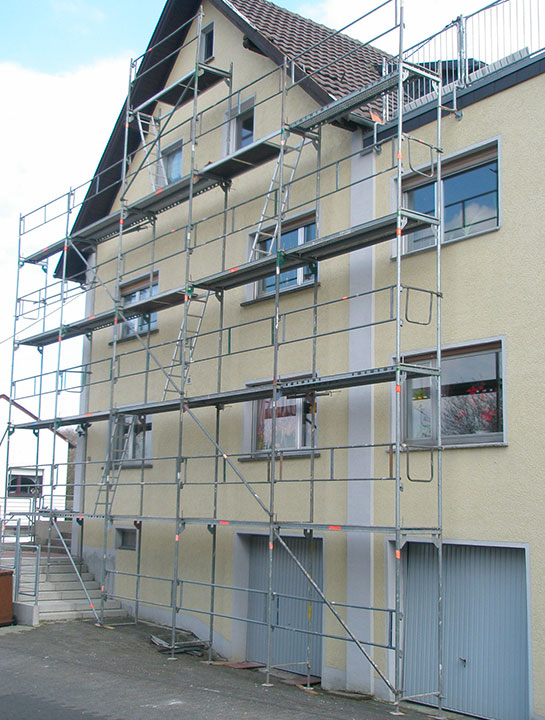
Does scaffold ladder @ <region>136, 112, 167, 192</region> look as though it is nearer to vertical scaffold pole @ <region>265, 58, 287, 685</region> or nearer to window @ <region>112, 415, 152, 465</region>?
vertical scaffold pole @ <region>265, 58, 287, 685</region>

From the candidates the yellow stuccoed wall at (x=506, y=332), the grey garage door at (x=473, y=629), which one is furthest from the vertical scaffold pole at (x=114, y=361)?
the grey garage door at (x=473, y=629)

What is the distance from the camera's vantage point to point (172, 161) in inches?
634

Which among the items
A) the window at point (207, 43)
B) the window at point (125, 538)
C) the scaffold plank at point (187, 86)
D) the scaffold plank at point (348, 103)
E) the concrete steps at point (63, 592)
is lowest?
the concrete steps at point (63, 592)

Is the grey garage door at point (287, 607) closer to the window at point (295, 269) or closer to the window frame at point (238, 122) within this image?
the window at point (295, 269)

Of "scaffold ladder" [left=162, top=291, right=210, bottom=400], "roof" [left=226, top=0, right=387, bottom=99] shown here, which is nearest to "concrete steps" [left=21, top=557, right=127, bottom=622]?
"scaffold ladder" [left=162, top=291, right=210, bottom=400]

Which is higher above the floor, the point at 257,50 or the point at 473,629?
the point at 257,50

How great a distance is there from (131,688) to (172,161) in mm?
9586

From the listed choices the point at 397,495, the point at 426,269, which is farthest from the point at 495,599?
the point at 426,269

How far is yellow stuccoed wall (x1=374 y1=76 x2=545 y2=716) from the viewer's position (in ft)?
29.0

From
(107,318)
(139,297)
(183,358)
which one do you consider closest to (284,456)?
(183,358)

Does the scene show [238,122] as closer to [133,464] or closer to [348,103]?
[348,103]

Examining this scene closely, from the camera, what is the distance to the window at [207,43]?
15.2 m

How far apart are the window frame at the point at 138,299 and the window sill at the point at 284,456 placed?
3.50 metres

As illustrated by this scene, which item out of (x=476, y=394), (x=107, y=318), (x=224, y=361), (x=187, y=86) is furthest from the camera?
(x=107, y=318)
